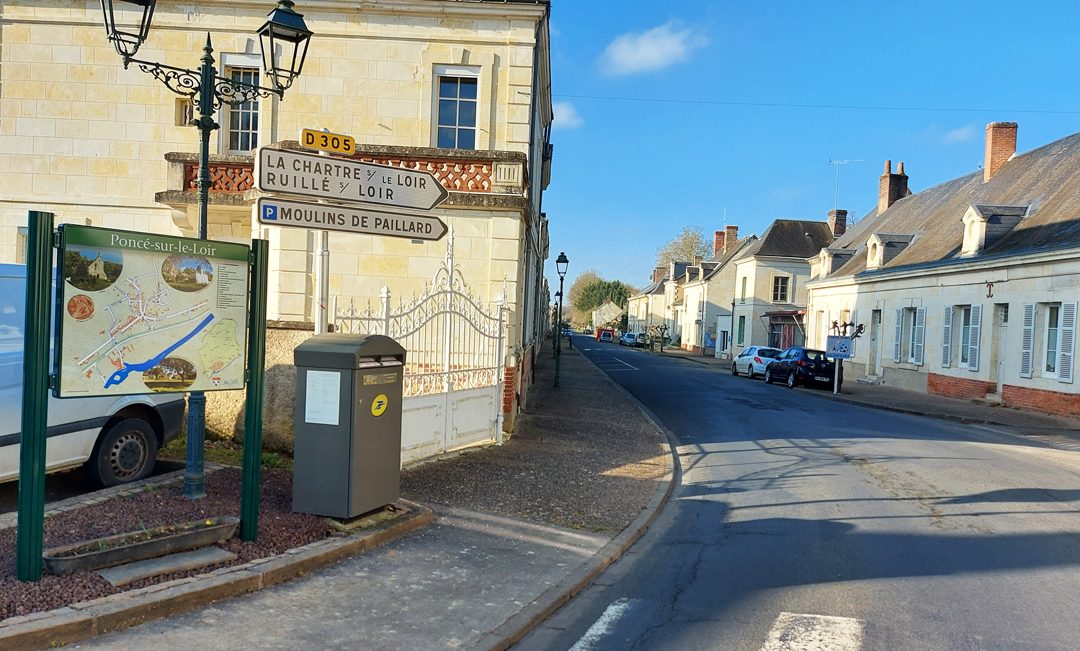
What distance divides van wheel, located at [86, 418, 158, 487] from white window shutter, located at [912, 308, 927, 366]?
26.3 meters

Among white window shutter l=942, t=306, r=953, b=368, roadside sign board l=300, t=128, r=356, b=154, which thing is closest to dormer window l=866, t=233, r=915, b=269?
white window shutter l=942, t=306, r=953, b=368

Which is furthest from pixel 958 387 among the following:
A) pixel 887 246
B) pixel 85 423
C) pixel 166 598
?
pixel 166 598

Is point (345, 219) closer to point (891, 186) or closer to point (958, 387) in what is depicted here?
point (958, 387)

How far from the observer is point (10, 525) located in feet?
17.1

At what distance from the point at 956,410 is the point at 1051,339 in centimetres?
312

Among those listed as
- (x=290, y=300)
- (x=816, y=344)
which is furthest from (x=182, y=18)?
(x=816, y=344)

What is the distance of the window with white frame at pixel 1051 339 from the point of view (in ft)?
64.5

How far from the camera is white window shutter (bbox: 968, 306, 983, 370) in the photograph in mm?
23359

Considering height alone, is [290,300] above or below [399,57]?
below

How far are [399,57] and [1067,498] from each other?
11.7 meters

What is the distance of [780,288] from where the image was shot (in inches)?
1843

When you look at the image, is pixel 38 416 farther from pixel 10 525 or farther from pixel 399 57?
pixel 399 57

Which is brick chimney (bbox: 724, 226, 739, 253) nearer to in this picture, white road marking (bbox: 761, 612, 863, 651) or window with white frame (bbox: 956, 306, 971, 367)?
window with white frame (bbox: 956, 306, 971, 367)

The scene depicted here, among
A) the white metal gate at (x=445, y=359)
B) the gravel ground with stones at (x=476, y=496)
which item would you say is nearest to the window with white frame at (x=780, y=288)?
the gravel ground with stones at (x=476, y=496)
